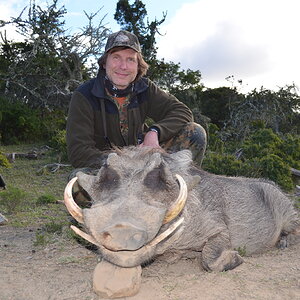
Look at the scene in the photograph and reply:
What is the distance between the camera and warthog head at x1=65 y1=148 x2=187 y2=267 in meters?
1.97

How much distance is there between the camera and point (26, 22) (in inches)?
525

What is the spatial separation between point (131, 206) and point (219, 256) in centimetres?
115

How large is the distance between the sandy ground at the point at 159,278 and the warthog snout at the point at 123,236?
2.20ft

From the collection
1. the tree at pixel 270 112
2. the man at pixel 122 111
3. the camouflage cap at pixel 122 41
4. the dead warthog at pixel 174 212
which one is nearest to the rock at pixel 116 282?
the dead warthog at pixel 174 212

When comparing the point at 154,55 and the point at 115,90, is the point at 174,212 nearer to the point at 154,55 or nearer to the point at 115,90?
the point at 115,90

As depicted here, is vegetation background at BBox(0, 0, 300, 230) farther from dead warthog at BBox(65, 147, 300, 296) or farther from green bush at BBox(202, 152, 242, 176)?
dead warthog at BBox(65, 147, 300, 296)

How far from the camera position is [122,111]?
14.0ft

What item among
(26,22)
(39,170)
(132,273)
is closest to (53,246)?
(132,273)

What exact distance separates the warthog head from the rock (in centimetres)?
21

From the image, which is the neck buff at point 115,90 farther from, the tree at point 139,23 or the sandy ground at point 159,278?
the tree at point 139,23

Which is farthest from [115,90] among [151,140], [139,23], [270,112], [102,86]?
[139,23]

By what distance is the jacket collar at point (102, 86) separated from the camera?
13.3ft

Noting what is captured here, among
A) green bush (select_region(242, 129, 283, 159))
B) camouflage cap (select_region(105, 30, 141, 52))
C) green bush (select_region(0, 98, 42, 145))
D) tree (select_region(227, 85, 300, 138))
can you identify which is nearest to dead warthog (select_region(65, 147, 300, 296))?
camouflage cap (select_region(105, 30, 141, 52))

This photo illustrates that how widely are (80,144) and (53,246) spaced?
0.95 m
